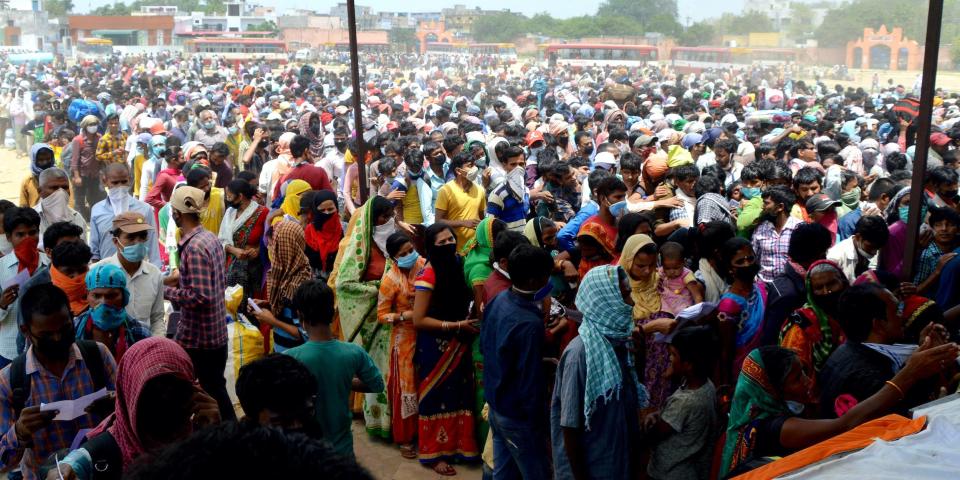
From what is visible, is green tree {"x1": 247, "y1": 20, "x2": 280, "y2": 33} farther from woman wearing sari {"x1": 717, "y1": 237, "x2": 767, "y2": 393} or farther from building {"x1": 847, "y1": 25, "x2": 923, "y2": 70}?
woman wearing sari {"x1": 717, "y1": 237, "x2": 767, "y2": 393}

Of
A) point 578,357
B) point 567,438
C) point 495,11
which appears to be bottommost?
point 567,438

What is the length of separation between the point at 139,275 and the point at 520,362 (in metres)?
2.20

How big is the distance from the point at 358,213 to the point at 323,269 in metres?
0.69

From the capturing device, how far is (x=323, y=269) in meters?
6.08

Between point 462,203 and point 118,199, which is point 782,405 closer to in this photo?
point 462,203

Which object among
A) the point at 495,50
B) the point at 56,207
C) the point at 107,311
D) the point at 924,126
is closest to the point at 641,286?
the point at 924,126

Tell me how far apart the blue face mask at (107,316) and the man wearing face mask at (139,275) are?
549mm

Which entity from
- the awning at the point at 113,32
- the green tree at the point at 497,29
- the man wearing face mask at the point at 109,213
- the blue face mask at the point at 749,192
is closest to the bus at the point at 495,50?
the green tree at the point at 497,29

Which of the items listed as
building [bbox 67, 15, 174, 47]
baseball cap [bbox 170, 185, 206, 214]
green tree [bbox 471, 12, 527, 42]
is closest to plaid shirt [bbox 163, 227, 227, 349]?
baseball cap [bbox 170, 185, 206, 214]

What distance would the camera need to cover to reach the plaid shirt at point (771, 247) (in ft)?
17.7

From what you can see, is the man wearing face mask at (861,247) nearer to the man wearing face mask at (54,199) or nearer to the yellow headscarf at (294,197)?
the yellow headscarf at (294,197)

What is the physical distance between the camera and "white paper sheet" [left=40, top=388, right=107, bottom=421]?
332cm

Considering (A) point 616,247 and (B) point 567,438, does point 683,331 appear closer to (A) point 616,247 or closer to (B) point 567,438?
(B) point 567,438

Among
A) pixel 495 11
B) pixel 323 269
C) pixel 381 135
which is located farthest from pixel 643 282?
pixel 495 11
